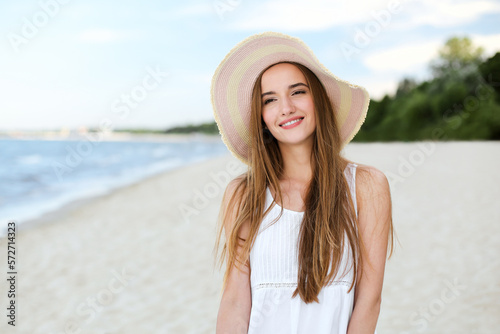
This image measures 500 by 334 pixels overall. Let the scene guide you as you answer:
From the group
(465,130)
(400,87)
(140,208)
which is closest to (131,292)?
(140,208)

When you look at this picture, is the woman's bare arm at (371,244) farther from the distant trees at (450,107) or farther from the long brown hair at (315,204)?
the distant trees at (450,107)

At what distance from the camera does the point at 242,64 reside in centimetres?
190

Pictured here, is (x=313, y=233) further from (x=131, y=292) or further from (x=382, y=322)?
(x=131, y=292)

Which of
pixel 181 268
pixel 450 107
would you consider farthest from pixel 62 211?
pixel 450 107

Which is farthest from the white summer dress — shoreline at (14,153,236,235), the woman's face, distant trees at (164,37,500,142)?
distant trees at (164,37,500,142)

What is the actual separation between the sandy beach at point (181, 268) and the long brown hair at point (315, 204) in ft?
7.11

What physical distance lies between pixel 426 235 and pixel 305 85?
194 inches

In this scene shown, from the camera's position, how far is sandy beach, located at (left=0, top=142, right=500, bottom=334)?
3.92 m

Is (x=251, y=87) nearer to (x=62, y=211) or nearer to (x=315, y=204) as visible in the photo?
(x=315, y=204)

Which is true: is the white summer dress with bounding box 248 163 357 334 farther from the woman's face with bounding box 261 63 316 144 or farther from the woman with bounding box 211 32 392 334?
the woman's face with bounding box 261 63 316 144

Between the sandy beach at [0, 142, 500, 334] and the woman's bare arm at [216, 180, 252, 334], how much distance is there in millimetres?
2051

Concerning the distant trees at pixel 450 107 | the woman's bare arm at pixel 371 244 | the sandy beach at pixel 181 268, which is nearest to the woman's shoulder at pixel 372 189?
the woman's bare arm at pixel 371 244

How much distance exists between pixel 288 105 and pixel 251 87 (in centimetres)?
23

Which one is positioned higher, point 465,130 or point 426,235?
point 465,130
